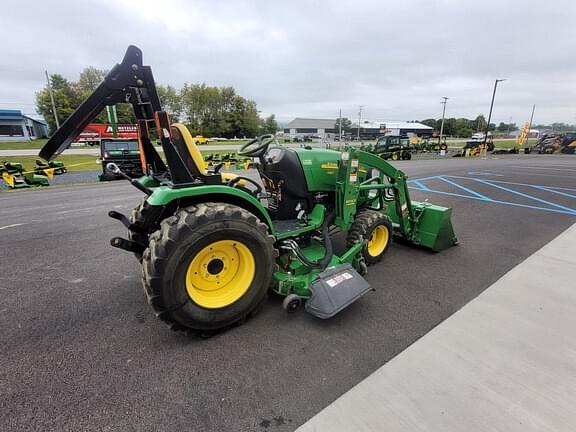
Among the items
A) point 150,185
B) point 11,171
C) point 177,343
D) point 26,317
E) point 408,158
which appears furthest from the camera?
point 408,158

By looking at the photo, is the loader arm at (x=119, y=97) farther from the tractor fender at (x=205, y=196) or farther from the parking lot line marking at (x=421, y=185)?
the parking lot line marking at (x=421, y=185)

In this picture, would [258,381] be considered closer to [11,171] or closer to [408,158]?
[11,171]

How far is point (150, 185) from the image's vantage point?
3.20m

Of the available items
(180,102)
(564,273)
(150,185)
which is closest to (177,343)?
(150,185)

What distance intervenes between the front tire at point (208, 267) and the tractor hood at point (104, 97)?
40.6 inches

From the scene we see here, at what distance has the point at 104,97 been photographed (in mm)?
2189

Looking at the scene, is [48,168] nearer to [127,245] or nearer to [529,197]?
[127,245]

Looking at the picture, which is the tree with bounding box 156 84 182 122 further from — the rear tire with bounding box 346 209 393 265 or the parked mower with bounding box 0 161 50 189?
the rear tire with bounding box 346 209 393 265

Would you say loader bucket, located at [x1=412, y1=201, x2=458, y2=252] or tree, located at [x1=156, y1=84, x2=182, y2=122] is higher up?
tree, located at [x1=156, y1=84, x2=182, y2=122]

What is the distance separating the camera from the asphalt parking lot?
5.65 ft

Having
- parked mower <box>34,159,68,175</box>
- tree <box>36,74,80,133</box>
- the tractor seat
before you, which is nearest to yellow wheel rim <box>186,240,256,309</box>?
the tractor seat

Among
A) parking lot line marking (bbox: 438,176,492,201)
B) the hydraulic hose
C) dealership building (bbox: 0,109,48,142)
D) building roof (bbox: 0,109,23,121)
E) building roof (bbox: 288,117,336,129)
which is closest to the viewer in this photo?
the hydraulic hose

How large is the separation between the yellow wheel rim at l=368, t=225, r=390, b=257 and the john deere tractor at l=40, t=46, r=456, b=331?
235 millimetres

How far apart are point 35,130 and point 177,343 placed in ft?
229
